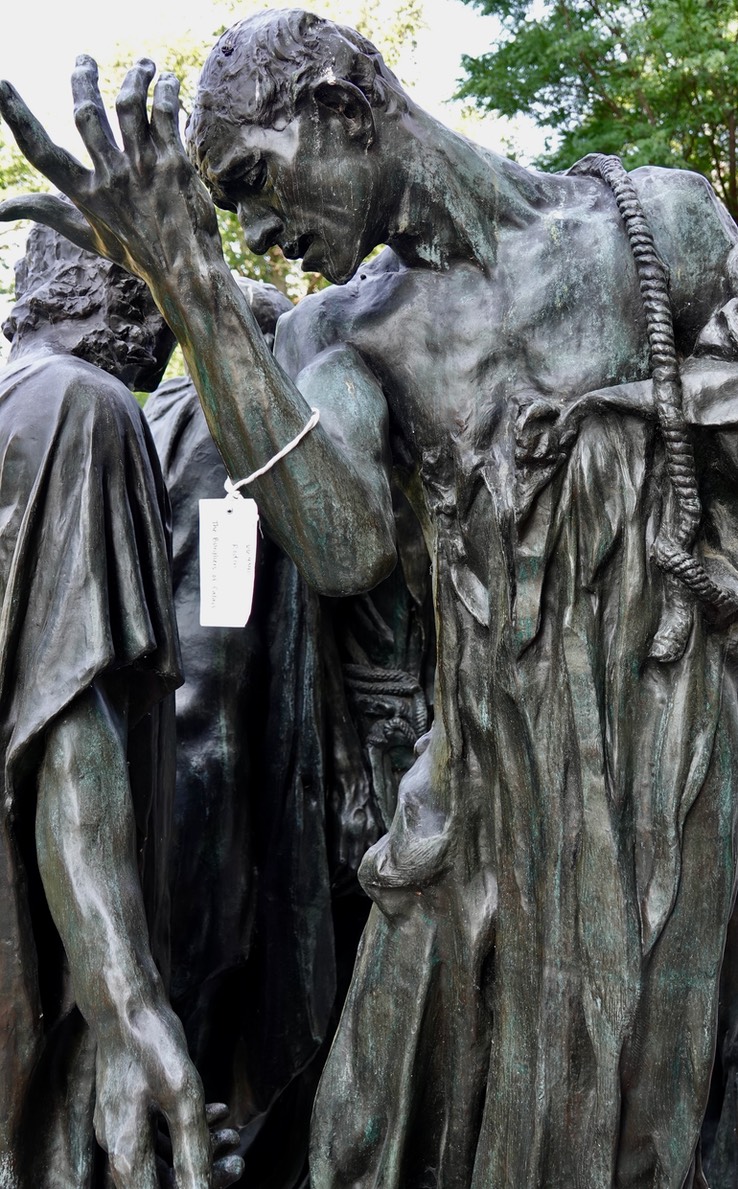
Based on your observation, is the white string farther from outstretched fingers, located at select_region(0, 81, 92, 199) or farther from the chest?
outstretched fingers, located at select_region(0, 81, 92, 199)

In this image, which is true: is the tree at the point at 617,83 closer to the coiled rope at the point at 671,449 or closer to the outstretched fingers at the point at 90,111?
the coiled rope at the point at 671,449

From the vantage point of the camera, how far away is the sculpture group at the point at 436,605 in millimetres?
2324

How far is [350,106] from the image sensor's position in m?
2.39

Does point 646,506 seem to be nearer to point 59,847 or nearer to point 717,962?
point 717,962

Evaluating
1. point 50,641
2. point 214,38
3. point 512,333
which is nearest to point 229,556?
point 50,641

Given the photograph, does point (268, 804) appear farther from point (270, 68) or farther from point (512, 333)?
point (270, 68)

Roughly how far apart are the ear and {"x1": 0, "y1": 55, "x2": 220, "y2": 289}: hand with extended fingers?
0.93 ft

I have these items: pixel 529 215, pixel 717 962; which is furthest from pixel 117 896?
pixel 529 215

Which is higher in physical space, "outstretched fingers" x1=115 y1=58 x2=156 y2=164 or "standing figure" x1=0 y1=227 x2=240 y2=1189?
"outstretched fingers" x1=115 y1=58 x2=156 y2=164

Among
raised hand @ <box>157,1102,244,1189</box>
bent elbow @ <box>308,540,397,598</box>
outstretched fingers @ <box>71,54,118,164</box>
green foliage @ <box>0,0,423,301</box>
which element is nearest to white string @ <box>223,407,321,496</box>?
bent elbow @ <box>308,540,397,598</box>

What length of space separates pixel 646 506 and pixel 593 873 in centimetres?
63

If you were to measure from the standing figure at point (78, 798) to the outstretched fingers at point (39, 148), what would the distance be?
1.21 feet

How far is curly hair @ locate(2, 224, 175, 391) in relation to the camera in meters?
2.79

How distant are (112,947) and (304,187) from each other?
128cm
